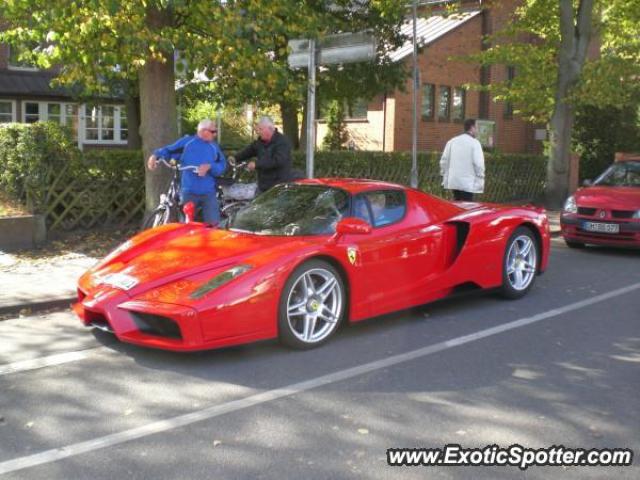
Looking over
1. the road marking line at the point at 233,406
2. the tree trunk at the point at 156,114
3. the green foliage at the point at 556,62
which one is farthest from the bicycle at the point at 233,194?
the green foliage at the point at 556,62

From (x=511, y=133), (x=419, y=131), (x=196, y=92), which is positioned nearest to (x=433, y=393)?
(x=196, y=92)

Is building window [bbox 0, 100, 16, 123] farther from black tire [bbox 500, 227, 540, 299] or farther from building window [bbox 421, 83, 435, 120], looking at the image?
black tire [bbox 500, 227, 540, 299]

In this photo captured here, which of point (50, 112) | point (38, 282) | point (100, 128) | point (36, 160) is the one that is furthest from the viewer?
point (100, 128)

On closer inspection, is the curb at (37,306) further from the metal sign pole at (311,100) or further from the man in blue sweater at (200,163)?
the metal sign pole at (311,100)

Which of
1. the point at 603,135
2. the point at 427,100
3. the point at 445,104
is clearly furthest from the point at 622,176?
the point at 445,104

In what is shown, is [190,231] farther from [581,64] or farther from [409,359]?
[581,64]

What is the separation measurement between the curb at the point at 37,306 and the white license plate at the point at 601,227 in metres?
7.34

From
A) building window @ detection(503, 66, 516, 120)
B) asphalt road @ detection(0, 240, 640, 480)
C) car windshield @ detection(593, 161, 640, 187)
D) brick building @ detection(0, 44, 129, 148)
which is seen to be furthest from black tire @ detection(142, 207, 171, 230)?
building window @ detection(503, 66, 516, 120)

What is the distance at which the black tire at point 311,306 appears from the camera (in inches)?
215

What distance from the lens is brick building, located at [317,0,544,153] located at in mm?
26156

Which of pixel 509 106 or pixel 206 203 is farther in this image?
pixel 509 106

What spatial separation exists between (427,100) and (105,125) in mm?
14594

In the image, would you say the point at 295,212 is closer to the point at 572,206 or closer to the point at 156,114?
the point at 156,114

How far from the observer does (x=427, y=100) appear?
28016 mm
